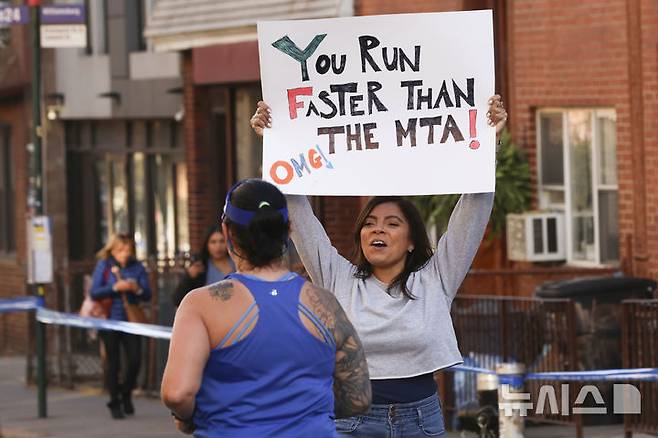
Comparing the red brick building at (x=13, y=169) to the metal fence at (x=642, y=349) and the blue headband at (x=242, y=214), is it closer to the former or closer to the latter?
the metal fence at (x=642, y=349)

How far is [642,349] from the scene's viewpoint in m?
12.1

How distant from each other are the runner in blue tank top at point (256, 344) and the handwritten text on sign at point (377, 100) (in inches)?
61.8

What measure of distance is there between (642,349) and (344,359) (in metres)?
7.05

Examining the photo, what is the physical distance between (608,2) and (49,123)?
12.4 metres

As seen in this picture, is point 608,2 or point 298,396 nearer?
point 298,396

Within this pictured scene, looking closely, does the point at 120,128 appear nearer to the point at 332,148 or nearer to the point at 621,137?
the point at 621,137

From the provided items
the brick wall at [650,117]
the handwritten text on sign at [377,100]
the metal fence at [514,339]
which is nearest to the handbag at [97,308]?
the metal fence at [514,339]

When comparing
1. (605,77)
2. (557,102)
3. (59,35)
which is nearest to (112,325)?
(59,35)

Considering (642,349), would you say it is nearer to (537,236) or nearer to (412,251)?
(537,236)

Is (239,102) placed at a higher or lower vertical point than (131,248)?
higher

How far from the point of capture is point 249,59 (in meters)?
20.3

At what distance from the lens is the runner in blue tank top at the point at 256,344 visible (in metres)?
5.17

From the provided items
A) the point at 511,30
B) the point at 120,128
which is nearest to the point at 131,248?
the point at 511,30

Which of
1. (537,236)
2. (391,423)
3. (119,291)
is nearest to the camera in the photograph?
(391,423)
